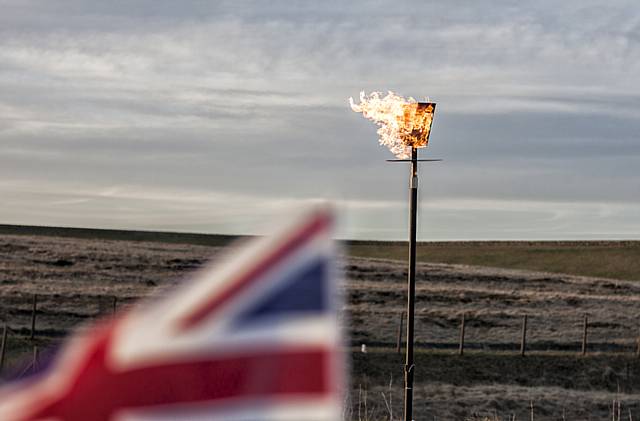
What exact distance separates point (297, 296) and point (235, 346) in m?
0.09

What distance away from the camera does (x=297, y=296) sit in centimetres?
109

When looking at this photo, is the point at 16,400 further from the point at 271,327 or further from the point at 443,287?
the point at 443,287

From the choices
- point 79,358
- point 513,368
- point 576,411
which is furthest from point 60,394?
point 513,368

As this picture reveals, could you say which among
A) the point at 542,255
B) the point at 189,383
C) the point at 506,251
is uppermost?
the point at 506,251

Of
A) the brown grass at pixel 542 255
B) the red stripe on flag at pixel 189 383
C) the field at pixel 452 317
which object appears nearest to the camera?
the red stripe on flag at pixel 189 383

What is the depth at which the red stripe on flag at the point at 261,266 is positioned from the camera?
109 centimetres

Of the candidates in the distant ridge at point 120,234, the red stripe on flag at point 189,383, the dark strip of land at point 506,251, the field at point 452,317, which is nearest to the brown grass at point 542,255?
the dark strip of land at point 506,251

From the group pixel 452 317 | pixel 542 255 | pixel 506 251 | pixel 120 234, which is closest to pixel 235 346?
pixel 452 317

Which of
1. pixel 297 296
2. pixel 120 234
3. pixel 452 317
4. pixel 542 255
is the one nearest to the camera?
pixel 297 296

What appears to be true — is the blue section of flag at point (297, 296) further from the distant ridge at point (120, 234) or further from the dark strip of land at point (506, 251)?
the distant ridge at point (120, 234)

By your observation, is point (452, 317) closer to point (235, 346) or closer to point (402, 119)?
point (402, 119)

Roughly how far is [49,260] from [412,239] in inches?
1327

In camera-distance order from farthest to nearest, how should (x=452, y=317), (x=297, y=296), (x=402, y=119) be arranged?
(x=452, y=317)
(x=402, y=119)
(x=297, y=296)

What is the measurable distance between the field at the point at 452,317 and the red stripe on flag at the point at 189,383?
380cm
